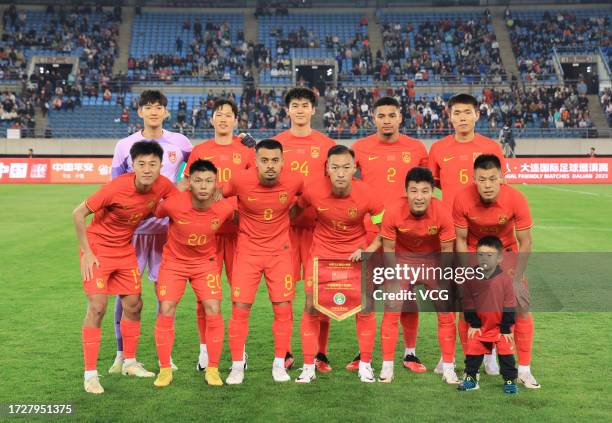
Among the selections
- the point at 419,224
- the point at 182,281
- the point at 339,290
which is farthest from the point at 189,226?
the point at 419,224

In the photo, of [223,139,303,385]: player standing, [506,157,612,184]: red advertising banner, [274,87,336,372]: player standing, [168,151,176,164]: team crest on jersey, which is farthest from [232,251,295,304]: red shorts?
[506,157,612,184]: red advertising banner

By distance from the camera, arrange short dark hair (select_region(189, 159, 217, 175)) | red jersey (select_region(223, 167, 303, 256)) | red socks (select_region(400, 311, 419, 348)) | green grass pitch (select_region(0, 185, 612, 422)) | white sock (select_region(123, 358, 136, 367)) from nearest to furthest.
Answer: green grass pitch (select_region(0, 185, 612, 422)) < short dark hair (select_region(189, 159, 217, 175)) < red jersey (select_region(223, 167, 303, 256)) < white sock (select_region(123, 358, 136, 367)) < red socks (select_region(400, 311, 419, 348))

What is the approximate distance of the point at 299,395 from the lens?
5438mm

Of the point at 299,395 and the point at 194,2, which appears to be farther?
the point at 194,2

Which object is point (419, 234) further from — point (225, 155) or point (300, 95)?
point (225, 155)

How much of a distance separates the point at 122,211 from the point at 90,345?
1093mm

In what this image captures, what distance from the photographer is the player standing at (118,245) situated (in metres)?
5.64

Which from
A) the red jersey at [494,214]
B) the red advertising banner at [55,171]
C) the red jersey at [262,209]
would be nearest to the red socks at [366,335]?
the red jersey at [262,209]

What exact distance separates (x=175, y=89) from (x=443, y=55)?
16.5 m

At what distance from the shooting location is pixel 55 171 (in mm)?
30969

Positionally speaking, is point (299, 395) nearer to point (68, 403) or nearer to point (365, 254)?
point (365, 254)

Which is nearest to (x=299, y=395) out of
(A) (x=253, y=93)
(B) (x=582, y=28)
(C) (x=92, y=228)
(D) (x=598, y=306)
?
(C) (x=92, y=228)

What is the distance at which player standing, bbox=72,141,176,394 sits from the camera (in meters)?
5.64

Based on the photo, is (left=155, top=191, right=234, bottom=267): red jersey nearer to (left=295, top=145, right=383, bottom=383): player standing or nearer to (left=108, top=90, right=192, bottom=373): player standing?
(left=108, top=90, right=192, bottom=373): player standing
